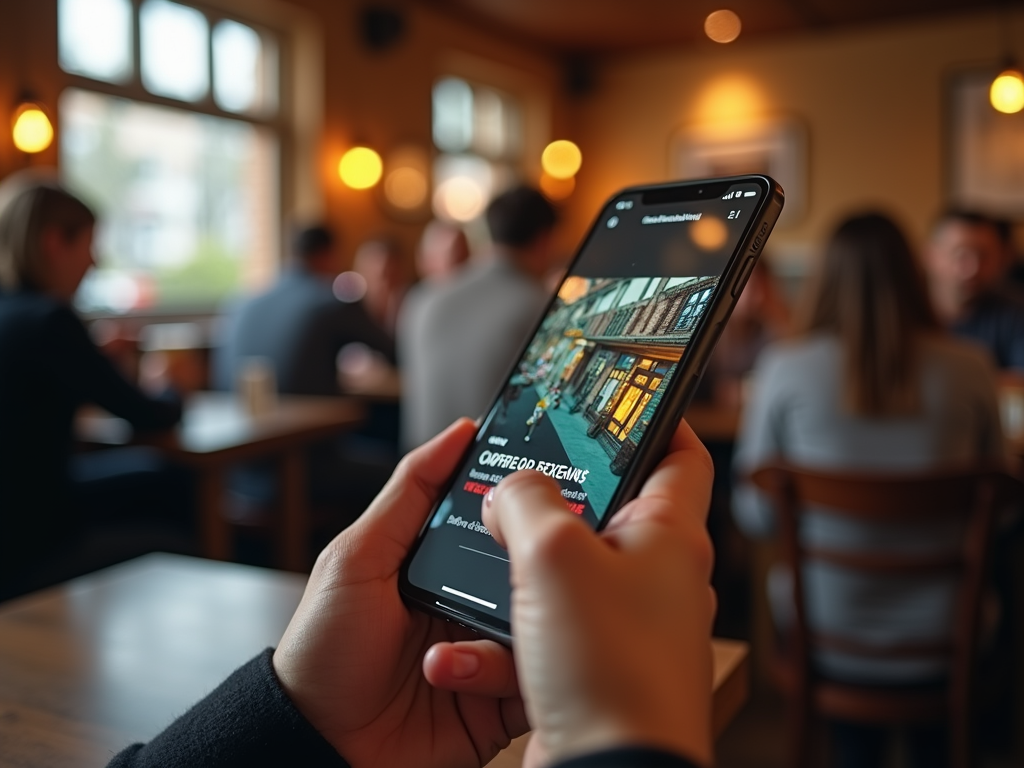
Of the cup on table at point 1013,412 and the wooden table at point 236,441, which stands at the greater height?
the cup on table at point 1013,412

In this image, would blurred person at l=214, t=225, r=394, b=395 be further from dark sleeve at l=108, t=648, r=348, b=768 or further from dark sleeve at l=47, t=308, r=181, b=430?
dark sleeve at l=108, t=648, r=348, b=768

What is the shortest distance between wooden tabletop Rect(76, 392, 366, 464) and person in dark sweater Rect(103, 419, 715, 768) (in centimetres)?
186

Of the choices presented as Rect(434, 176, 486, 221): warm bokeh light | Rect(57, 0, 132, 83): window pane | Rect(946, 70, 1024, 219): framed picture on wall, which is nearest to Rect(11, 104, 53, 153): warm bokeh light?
Rect(57, 0, 132, 83): window pane

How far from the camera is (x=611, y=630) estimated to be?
409 mm

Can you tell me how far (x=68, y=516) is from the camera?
2.26 metres

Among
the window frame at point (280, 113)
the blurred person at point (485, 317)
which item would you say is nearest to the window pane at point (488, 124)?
the window frame at point (280, 113)

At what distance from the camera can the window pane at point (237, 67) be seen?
5.31 metres

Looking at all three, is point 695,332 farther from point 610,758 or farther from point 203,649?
point 203,649

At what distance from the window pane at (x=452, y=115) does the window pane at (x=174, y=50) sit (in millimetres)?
1944

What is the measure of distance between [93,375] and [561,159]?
5.93 meters

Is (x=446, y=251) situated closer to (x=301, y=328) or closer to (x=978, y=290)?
(x=301, y=328)

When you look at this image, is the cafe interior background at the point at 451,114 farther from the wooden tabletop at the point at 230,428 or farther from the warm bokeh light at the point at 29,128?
the wooden tabletop at the point at 230,428

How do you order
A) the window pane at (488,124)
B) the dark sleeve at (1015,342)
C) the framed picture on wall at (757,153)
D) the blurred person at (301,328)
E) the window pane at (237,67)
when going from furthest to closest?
the window pane at (488,124) < the framed picture on wall at (757,153) < the window pane at (237,67) < the blurred person at (301,328) < the dark sleeve at (1015,342)

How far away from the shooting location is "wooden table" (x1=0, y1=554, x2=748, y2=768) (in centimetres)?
68
